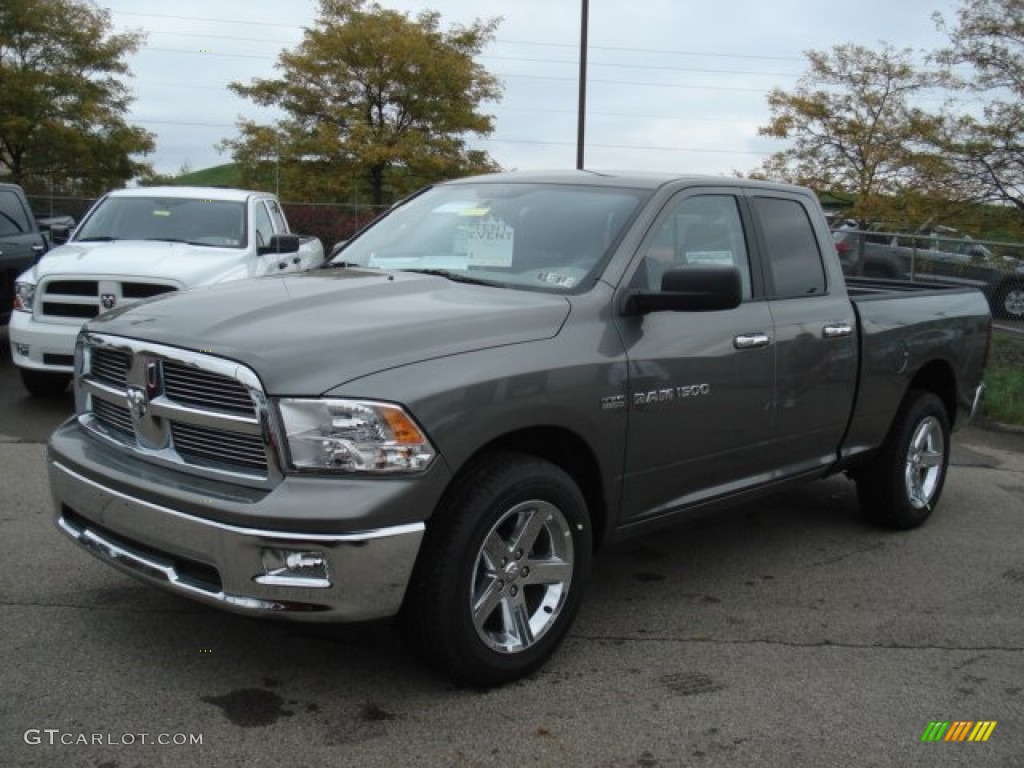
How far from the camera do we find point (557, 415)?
12.0 feet

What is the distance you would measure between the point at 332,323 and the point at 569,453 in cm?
102

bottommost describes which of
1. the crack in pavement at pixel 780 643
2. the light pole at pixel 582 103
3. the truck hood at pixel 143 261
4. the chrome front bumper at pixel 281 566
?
the crack in pavement at pixel 780 643

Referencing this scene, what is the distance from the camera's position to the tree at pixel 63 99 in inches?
992

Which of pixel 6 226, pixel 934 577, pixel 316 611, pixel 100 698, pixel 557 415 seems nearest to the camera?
pixel 316 611

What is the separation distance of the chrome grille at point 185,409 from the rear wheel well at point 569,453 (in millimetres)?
775

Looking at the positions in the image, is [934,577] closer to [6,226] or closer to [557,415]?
[557,415]

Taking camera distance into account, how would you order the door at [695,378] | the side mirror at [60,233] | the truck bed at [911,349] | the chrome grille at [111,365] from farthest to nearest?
the side mirror at [60,233]
the truck bed at [911,349]
the door at [695,378]
the chrome grille at [111,365]

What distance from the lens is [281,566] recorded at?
123 inches

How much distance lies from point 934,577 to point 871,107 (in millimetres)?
18472

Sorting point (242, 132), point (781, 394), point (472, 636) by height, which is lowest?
point (472, 636)

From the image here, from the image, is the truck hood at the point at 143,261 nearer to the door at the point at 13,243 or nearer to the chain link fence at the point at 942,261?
the door at the point at 13,243

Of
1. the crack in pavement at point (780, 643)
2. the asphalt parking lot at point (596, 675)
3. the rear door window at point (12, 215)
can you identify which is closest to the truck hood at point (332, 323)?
the asphalt parking lot at point (596, 675)

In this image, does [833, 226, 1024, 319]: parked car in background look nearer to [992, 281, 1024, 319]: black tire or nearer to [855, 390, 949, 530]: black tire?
[992, 281, 1024, 319]: black tire

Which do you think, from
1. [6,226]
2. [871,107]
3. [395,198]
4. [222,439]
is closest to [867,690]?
[222,439]
